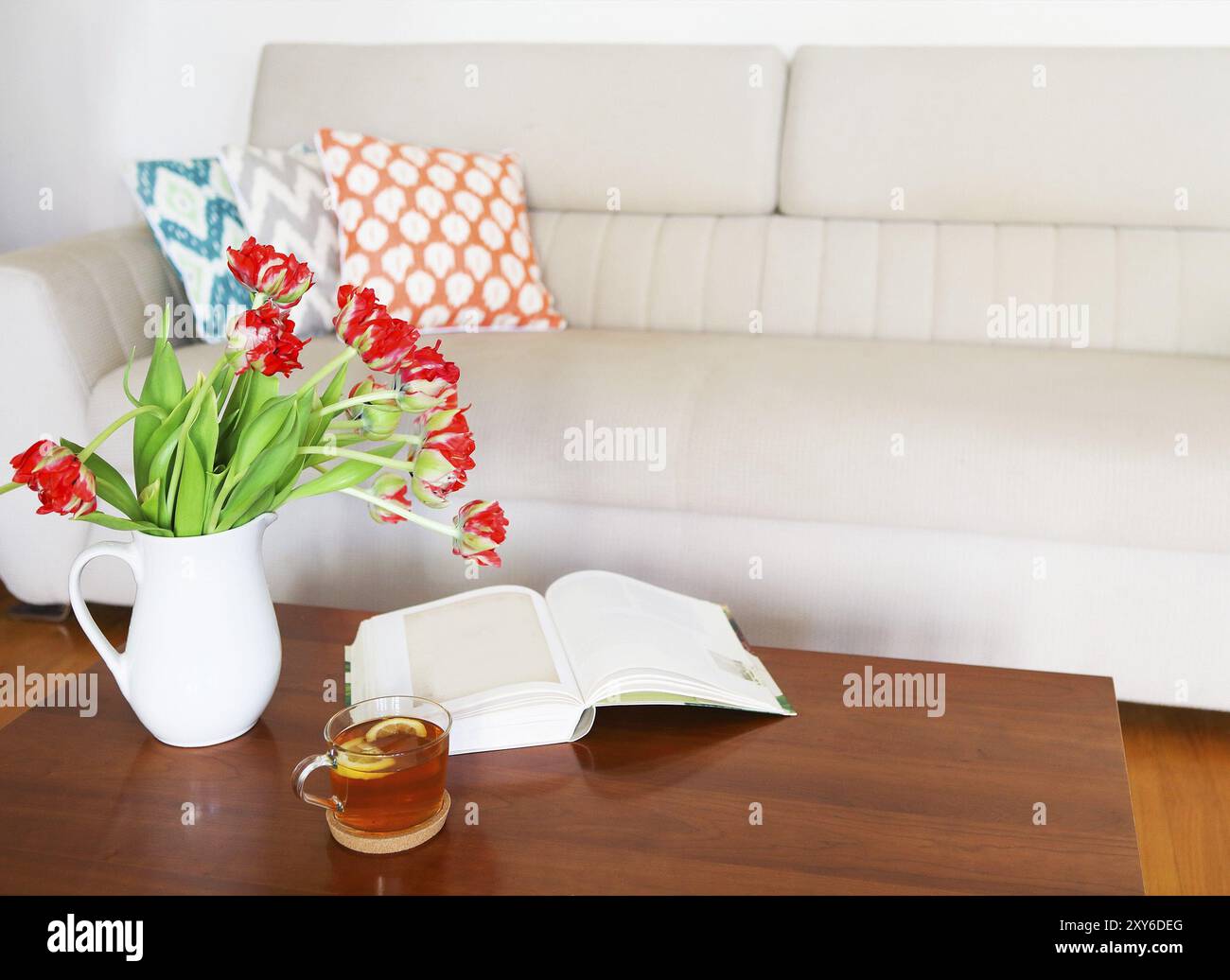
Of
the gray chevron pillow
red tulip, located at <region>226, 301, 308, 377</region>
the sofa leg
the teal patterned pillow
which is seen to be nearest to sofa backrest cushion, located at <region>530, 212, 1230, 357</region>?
the gray chevron pillow

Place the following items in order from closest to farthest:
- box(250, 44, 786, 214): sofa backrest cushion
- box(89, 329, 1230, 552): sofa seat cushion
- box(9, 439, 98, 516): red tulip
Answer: box(9, 439, 98, 516): red tulip → box(89, 329, 1230, 552): sofa seat cushion → box(250, 44, 786, 214): sofa backrest cushion

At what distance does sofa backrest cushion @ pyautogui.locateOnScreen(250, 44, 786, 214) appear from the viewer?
2027 mm

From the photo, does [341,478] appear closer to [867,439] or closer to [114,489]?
[114,489]

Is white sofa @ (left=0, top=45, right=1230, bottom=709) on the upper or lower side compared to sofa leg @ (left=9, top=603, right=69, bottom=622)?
upper

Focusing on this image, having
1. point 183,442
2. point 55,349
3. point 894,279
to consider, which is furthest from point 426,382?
point 894,279

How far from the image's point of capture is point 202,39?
2502 millimetres

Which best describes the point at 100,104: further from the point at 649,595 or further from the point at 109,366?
the point at 649,595

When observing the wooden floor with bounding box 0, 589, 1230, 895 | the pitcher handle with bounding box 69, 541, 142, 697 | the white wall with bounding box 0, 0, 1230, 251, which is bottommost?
the wooden floor with bounding box 0, 589, 1230, 895

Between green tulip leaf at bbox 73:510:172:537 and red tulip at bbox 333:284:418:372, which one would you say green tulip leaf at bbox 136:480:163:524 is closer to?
green tulip leaf at bbox 73:510:172:537

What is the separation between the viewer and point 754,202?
6.68 ft

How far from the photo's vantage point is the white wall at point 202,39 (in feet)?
7.10

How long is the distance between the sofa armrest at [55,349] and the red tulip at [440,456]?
996 millimetres

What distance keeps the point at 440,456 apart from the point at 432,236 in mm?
1178
